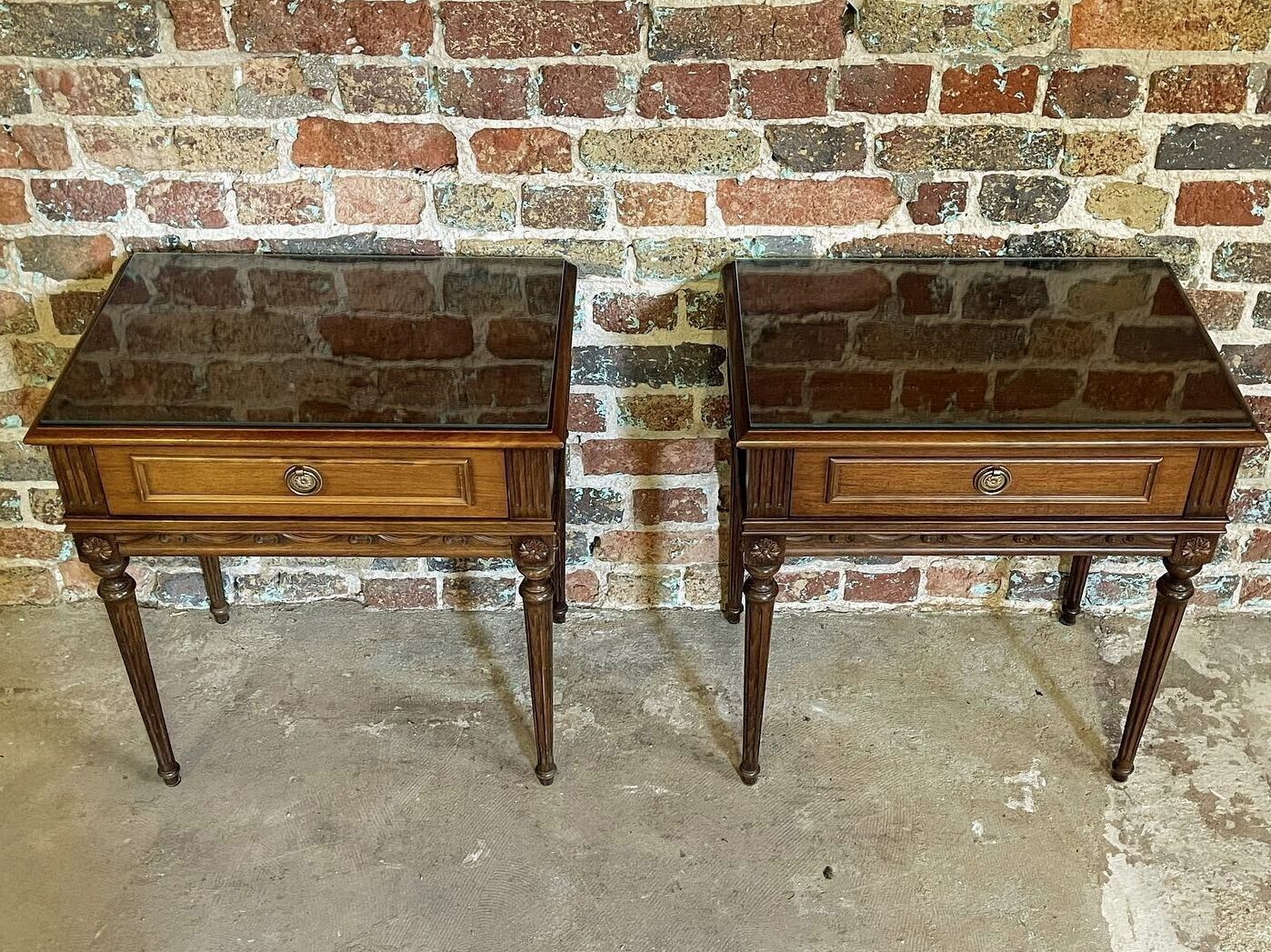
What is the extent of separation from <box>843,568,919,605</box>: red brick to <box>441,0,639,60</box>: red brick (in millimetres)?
1200

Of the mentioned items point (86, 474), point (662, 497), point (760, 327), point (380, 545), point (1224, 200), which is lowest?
point (662, 497)

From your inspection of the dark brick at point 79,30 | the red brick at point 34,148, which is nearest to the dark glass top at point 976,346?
the dark brick at point 79,30

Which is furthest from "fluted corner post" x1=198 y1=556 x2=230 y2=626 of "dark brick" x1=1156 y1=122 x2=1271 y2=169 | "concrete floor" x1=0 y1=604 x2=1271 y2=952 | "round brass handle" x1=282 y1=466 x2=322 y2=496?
"dark brick" x1=1156 y1=122 x2=1271 y2=169

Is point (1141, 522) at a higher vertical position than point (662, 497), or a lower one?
higher

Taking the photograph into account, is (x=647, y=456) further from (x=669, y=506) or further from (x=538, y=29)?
(x=538, y=29)

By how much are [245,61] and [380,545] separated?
88 centimetres

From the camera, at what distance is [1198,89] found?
6.28 ft

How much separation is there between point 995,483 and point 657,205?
0.80 metres

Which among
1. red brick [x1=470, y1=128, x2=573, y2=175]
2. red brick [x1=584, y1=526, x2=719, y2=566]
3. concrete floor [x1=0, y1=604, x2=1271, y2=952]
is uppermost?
red brick [x1=470, y1=128, x2=573, y2=175]

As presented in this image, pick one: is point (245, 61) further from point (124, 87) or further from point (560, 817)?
point (560, 817)

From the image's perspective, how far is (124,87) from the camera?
194cm

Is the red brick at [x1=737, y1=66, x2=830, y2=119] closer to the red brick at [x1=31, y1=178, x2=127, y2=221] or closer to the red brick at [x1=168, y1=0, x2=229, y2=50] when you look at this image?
the red brick at [x1=168, y1=0, x2=229, y2=50]

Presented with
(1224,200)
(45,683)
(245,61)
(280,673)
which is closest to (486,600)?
(280,673)

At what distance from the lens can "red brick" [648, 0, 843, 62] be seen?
187cm
